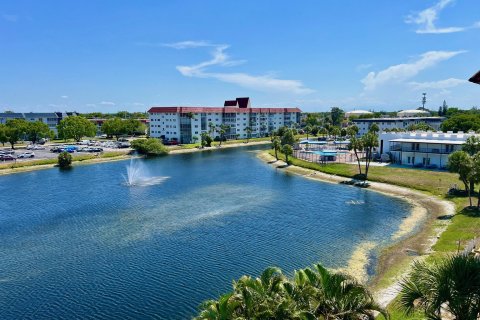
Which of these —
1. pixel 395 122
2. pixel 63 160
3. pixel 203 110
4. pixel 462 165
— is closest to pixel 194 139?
pixel 203 110

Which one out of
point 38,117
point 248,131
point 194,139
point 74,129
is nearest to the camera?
point 74,129

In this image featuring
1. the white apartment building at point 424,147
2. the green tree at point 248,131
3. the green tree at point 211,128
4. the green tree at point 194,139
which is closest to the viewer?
the white apartment building at point 424,147

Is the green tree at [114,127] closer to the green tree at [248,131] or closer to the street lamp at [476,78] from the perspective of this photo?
the green tree at [248,131]

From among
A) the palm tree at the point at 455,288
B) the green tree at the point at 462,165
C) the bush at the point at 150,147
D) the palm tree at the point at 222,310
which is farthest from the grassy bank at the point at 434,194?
the bush at the point at 150,147

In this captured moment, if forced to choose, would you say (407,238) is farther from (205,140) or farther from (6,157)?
(205,140)

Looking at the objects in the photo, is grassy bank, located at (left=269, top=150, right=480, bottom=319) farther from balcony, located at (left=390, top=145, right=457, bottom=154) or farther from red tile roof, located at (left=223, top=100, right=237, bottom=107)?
red tile roof, located at (left=223, top=100, right=237, bottom=107)

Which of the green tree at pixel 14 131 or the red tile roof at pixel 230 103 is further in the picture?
the red tile roof at pixel 230 103
